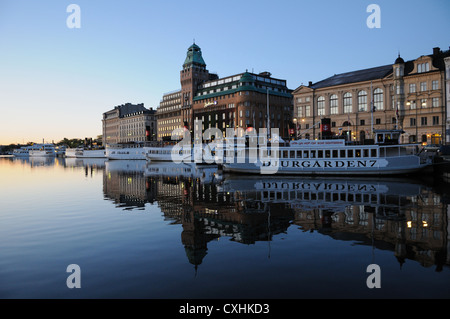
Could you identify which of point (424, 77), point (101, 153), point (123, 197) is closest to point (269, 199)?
point (123, 197)

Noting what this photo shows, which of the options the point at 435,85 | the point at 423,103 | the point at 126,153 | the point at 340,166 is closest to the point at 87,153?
the point at 126,153

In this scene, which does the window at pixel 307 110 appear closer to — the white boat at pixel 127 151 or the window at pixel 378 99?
the window at pixel 378 99

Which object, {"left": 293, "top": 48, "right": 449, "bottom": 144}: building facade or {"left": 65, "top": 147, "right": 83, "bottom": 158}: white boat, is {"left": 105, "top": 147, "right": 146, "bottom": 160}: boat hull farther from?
{"left": 293, "top": 48, "right": 449, "bottom": 144}: building facade

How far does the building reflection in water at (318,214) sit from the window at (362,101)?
184ft

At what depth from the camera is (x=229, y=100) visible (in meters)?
134

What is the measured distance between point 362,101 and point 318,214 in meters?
74.4

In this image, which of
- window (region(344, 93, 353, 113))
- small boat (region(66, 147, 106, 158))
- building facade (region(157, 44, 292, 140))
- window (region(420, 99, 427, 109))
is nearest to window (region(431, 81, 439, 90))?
window (region(420, 99, 427, 109))

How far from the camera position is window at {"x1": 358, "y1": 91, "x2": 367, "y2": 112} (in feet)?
279

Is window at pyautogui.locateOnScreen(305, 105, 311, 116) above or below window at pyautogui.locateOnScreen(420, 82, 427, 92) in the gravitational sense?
below

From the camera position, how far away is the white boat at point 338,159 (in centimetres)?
4250

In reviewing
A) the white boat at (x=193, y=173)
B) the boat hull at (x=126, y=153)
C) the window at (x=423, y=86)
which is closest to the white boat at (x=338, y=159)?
the white boat at (x=193, y=173)

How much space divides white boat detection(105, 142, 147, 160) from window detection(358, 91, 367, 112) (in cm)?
8183

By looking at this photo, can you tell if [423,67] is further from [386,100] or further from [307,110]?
[307,110]

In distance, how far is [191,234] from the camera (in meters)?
16.8
